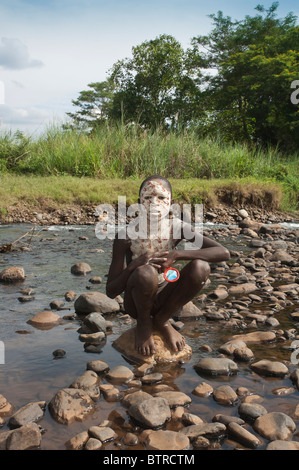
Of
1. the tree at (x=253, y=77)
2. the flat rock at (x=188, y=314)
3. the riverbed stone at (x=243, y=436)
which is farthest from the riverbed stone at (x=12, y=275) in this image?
the tree at (x=253, y=77)

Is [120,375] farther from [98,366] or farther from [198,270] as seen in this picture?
[198,270]

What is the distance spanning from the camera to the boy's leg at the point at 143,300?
114 inches

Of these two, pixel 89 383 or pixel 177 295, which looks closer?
pixel 89 383

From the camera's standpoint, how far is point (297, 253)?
26.1ft

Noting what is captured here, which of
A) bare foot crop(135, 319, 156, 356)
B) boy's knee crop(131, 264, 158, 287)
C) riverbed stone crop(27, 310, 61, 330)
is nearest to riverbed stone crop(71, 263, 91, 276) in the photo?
riverbed stone crop(27, 310, 61, 330)

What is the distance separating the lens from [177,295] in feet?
10.0

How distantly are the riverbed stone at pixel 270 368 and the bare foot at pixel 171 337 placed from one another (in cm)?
56

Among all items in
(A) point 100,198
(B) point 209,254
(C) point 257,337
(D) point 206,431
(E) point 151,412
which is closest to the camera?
(D) point 206,431

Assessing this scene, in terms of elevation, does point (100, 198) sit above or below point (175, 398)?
above

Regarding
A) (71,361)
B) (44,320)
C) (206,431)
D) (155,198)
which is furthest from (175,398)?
(44,320)

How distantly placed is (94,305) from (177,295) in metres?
1.37

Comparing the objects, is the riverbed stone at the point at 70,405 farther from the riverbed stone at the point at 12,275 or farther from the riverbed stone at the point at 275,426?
the riverbed stone at the point at 12,275

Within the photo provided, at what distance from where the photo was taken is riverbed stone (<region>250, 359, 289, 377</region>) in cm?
286

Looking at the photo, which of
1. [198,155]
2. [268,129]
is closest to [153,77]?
[268,129]
